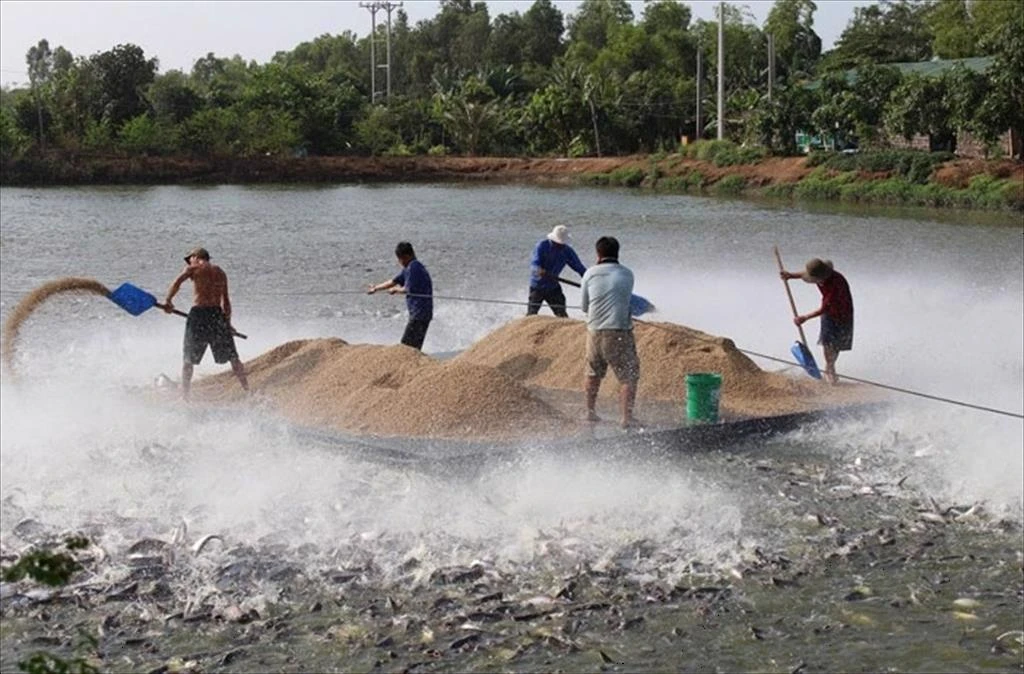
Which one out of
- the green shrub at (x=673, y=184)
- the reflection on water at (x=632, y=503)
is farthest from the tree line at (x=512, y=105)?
the reflection on water at (x=632, y=503)

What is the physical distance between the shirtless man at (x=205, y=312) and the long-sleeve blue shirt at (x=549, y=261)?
4229 mm

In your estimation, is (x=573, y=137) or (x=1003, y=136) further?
(x=573, y=137)

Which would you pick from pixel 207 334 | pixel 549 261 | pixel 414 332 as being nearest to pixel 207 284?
pixel 207 334

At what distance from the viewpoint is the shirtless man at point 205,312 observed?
1420 cm

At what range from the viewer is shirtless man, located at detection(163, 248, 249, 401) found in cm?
1420

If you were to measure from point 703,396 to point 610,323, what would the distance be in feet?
4.19

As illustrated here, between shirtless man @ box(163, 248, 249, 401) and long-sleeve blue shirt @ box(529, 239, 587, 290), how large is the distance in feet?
13.9

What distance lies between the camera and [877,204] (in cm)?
5547

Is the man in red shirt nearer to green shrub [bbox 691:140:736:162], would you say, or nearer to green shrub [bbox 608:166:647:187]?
green shrub [bbox 691:140:736:162]

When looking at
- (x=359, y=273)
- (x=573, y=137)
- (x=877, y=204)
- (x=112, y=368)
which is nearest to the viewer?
(x=112, y=368)

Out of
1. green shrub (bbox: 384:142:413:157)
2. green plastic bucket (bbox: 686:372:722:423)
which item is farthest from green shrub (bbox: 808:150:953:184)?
green plastic bucket (bbox: 686:372:722:423)

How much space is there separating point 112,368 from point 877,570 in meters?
11.5

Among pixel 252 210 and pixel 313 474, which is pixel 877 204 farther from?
pixel 313 474

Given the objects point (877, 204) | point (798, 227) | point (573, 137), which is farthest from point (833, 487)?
point (573, 137)
